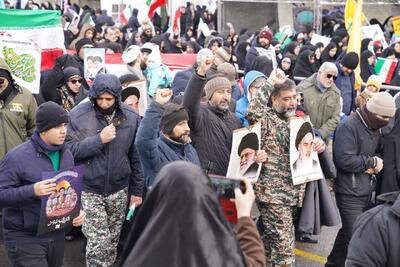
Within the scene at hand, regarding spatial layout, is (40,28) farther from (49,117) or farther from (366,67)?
(366,67)

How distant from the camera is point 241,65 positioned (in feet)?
45.8

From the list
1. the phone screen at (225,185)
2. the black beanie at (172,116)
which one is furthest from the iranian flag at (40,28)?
the phone screen at (225,185)

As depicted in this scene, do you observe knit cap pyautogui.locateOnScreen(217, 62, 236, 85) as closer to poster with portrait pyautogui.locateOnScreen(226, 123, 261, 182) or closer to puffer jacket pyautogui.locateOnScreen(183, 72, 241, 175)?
puffer jacket pyautogui.locateOnScreen(183, 72, 241, 175)

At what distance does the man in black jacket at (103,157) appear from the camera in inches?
217

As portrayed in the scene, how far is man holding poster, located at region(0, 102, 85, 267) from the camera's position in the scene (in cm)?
457

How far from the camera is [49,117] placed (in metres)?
4.70

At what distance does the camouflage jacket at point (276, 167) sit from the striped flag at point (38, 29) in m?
3.62

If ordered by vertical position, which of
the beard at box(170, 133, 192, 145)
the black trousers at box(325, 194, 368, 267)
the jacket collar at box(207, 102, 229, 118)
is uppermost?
the jacket collar at box(207, 102, 229, 118)

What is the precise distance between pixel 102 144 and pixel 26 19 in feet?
12.9

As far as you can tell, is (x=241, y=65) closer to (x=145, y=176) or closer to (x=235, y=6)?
(x=235, y=6)

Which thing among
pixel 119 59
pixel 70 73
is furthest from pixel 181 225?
pixel 119 59

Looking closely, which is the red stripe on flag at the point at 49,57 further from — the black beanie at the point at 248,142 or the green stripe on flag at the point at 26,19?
the black beanie at the point at 248,142

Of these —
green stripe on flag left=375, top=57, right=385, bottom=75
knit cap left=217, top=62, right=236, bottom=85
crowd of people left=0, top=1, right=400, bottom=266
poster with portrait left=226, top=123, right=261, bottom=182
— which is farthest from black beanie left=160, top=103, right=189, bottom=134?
green stripe on flag left=375, top=57, right=385, bottom=75

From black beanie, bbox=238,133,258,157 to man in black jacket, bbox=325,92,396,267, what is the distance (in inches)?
31.4
